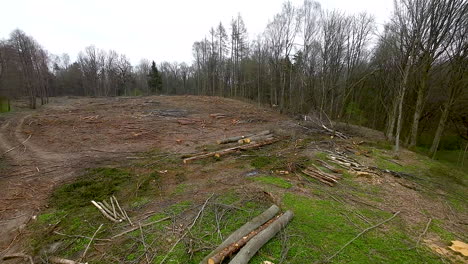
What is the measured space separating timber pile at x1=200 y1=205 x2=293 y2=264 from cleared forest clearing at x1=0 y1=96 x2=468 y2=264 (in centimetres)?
17

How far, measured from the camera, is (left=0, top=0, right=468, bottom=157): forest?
1175 centimetres

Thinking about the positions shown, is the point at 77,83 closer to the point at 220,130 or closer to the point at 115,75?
the point at 115,75

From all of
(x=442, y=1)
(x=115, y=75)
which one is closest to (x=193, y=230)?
(x=442, y=1)

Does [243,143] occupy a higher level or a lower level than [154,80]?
lower

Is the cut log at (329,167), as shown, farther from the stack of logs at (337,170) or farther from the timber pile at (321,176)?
the timber pile at (321,176)

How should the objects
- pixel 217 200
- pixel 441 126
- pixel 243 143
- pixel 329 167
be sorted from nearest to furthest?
pixel 217 200 → pixel 329 167 → pixel 243 143 → pixel 441 126

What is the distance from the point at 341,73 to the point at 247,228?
25.4m

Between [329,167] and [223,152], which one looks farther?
[223,152]

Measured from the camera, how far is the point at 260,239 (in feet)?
12.3

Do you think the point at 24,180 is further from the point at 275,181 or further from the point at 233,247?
the point at 275,181

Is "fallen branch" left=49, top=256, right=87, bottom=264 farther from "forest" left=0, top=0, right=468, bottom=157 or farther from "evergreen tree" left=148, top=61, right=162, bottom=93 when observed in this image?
"evergreen tree" left=148, top=61, right=162, bottom=93

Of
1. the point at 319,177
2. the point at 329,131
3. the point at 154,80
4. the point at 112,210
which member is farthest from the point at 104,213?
the point at 154,80

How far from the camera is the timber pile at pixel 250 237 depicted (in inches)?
130

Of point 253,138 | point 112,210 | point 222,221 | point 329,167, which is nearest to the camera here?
point 222,221
